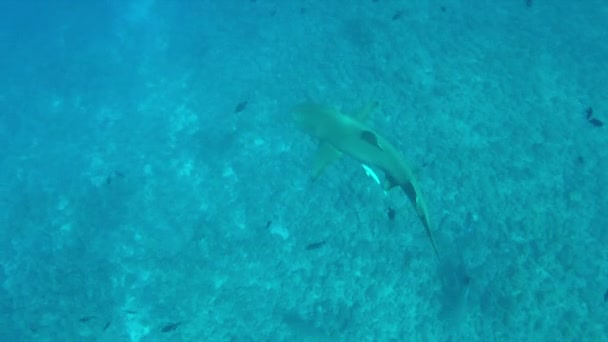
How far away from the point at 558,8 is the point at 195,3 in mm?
15241

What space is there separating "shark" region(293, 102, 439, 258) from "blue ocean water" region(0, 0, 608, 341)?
191mm

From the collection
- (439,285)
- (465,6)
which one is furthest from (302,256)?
(465,6)

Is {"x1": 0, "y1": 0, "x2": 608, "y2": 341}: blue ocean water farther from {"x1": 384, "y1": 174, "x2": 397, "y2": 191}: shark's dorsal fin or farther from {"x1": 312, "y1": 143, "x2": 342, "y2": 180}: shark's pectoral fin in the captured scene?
{"x1": 312, "y1": 143, "x2": 342, "y2": 180}: shark's pectoral fin

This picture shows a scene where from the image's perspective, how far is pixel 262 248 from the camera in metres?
10.0

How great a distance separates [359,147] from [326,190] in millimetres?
5397

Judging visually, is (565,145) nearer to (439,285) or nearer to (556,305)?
(556,305)

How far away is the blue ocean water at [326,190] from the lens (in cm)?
880

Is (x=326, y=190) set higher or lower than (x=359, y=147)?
lower

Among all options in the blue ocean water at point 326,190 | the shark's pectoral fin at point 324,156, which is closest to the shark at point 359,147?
the shark's pectoral fin at point 324,156

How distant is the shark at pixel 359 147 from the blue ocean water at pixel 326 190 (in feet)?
0.63

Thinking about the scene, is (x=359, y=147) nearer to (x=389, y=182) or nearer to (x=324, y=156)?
(x=389, y=182)

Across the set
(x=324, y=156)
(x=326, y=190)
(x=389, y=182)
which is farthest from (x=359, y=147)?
(x=326, y=190)

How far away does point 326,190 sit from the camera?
1026cm

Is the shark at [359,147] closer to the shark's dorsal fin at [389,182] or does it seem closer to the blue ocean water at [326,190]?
the shark's dorsal fin at [389,182]
